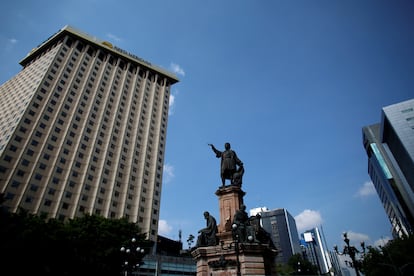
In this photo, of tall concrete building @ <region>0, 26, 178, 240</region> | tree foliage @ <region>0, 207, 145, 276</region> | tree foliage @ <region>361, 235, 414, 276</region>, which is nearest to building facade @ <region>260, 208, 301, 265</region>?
tall concrete building @ <region>0, 26, 178, 240</region>

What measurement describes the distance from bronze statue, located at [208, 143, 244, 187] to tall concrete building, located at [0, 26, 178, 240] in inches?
1679

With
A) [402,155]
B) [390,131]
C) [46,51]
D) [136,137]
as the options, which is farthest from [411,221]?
[46,51]

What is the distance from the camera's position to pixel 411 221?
243ft

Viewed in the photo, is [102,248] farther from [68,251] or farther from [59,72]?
[59,72]

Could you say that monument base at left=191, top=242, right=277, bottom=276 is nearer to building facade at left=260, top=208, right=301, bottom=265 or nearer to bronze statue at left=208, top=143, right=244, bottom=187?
bronze statue at left=208, top=143, right=244, bottom=187

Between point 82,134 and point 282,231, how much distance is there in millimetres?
122530

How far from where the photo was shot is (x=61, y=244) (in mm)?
22391

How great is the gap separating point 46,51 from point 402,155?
109940 mm

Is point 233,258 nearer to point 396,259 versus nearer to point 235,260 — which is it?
point 235,260

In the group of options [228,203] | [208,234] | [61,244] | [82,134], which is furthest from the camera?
[82,134]

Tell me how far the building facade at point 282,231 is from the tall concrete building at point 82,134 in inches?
3747

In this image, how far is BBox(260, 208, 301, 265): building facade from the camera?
436ft

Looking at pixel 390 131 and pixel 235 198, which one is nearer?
pixel 235 198

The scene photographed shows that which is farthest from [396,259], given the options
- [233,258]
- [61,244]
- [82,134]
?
[82,134]
